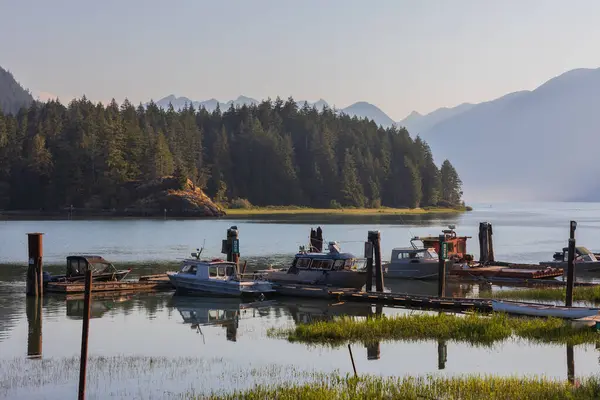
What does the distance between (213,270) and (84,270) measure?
806 centimetres

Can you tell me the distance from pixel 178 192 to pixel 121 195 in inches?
557

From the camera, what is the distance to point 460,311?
118 ft

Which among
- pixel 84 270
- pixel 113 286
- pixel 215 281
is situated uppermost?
pixel 84 270

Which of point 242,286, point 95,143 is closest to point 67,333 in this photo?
point 242,286

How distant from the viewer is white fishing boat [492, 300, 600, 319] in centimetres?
3056

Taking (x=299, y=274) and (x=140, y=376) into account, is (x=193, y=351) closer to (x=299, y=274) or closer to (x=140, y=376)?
(x=140, y=376)

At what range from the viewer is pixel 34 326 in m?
33.9

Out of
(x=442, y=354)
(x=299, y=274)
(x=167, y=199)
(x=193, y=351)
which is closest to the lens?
(x=442, y=354)

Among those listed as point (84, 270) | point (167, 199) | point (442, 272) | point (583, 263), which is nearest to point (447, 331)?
point (442, 272)

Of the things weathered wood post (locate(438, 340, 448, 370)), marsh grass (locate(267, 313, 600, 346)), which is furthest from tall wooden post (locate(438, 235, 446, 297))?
weathered wood post (locate(438, 340, 448, 370))

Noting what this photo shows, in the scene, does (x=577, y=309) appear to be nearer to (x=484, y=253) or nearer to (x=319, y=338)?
(x=319, y=338)

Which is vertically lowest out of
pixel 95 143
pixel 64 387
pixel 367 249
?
pixel 64 387

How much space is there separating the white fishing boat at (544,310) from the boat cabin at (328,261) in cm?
1296

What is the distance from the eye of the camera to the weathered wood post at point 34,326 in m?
28.8
